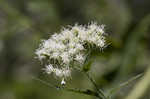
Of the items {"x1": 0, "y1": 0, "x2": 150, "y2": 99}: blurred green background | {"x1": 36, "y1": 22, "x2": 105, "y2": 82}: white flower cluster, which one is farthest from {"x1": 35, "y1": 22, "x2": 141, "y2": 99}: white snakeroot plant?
{"x1": 0, "y1": 0, "x2": 150, "y2": 99}: blurred green background

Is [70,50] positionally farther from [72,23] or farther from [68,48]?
[72,23]

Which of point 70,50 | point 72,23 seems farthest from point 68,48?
point 72,23

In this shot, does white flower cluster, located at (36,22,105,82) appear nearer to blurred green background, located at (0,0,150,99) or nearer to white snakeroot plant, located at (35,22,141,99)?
white snakeroot plant, located at (35,22,141,99)

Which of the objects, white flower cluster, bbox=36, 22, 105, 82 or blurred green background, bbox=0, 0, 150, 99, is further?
blurred green background, bbox=0, 0, 150, 99

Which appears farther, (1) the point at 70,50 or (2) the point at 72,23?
(2) the point at 72,23

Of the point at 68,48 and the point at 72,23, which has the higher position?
the point at 72,23

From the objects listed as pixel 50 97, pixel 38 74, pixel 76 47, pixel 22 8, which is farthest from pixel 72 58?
pixel 22 8
